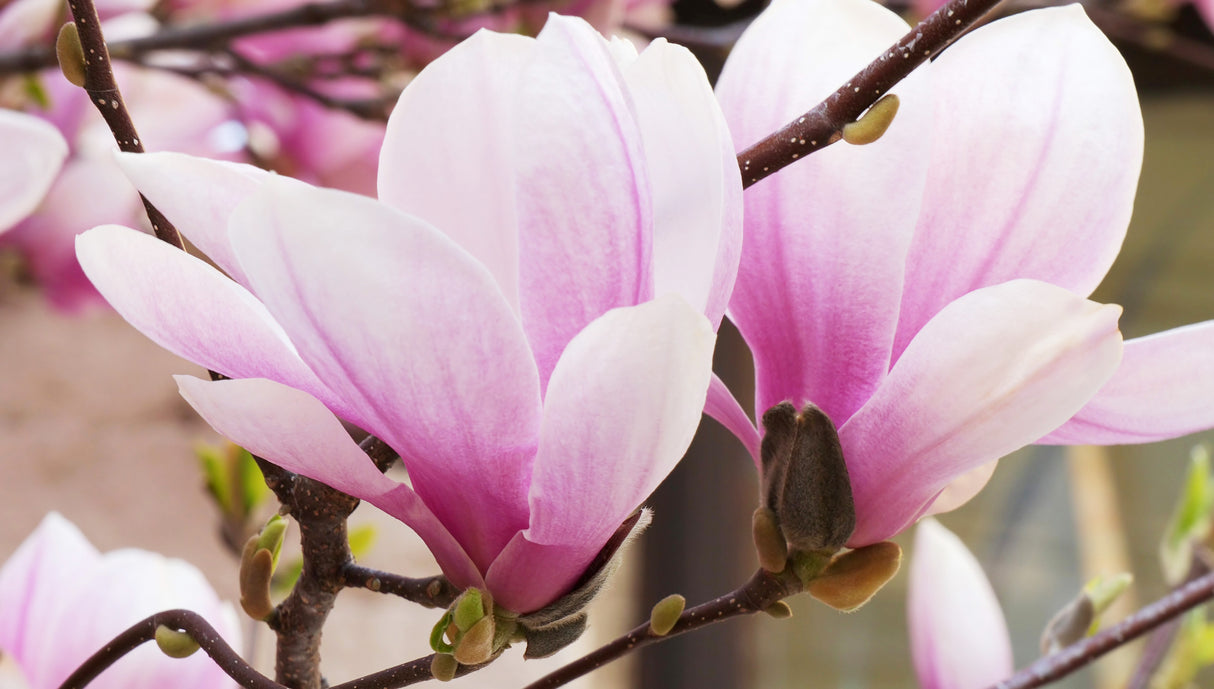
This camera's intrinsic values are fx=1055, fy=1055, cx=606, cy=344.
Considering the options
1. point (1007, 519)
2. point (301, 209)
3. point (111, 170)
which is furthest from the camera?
point (1007, 519)

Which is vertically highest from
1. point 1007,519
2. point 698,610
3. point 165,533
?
point 698,610

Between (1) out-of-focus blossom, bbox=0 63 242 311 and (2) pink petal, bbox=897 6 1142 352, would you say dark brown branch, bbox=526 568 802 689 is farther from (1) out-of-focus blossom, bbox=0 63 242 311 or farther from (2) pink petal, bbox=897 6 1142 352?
(1) out-of-focus blossom, bbox=0 63 242 311

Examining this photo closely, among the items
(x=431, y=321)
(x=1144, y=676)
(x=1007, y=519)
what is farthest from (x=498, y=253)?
(x=1007, y=519)

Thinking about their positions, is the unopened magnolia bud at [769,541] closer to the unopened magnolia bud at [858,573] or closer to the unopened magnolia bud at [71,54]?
the unopened magnolia bud at [858,573]

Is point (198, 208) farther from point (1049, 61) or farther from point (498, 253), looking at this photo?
point (1049, 61)

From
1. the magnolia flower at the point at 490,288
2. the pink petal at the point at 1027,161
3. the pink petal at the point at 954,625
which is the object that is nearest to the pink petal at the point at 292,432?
the magnolia flower at the point at 490,288

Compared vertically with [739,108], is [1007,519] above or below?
below

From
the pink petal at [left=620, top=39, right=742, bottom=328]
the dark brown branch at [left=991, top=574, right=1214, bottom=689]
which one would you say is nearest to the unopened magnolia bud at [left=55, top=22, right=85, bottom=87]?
the pink petal at [left=620, top=39, right=742, bottom=328]
